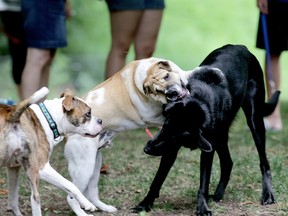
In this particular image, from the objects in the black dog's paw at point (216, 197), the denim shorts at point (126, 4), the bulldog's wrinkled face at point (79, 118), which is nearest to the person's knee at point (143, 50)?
the denim shorts at point (126, 4)

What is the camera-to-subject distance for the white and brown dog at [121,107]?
5.00 metres

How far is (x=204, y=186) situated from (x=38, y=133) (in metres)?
1.13

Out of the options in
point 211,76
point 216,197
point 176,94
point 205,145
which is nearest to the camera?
point 205,145

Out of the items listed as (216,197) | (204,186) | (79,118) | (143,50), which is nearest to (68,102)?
(79,118)

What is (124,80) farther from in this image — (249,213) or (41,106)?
(249,213)

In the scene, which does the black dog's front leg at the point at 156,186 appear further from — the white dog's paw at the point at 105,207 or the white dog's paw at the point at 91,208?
the white dog's paw at the point at 91,208

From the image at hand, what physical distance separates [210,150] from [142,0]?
8.45 ft

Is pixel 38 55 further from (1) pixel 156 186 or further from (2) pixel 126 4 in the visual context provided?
(1) pixel 156 186

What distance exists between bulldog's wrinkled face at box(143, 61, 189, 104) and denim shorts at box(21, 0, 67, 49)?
→ 1.85 metres

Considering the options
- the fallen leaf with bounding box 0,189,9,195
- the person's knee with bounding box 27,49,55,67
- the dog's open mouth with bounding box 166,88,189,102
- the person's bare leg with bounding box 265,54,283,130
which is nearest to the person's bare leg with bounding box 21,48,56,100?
the person's knee with bounding box 27,49,55,67

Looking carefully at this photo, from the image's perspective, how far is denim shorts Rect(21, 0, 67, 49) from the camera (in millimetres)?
6672

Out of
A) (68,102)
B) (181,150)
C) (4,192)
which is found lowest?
(181,150)

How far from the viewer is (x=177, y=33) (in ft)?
43.2

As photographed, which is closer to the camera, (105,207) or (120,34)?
(105,207)
